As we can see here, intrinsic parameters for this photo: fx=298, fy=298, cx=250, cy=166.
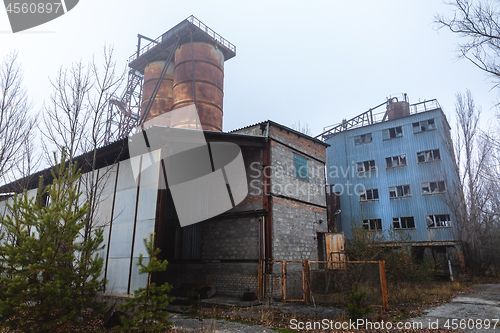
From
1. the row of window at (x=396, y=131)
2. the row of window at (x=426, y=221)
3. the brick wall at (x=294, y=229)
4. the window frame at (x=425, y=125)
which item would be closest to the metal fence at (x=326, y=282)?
the brick wall at (x=294, y=229)

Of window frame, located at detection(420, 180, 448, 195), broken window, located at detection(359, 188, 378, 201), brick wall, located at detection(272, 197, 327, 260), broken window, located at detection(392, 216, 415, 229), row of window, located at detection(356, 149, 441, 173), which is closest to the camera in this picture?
brick wall, located at detection(272, 197, 327, 260)

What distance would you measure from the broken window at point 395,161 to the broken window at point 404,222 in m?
4.17

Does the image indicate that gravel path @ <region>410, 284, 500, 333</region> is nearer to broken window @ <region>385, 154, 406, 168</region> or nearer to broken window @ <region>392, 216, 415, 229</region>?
broken window @ <region>392, 216, 415, 229</region>

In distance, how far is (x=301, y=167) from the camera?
14.4 metres

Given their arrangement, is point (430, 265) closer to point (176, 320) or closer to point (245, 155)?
point (245, 155)

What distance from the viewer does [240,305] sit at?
9.53 meters

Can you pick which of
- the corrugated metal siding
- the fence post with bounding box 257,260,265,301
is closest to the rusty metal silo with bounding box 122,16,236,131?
the fence post with bounding box 257,260,265,301

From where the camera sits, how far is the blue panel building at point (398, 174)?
20.9 meters

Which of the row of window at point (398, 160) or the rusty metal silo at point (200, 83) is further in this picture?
the row of window at point (398, 160)

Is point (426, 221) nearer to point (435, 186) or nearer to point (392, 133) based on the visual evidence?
point (435, 186)

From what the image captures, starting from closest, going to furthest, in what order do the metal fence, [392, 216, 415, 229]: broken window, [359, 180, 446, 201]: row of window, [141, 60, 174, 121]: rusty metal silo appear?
the metal fence → [141, 60, 174, 121]: rusty metal silo → [359, 180, 446, 201]: row of window → [392, 216, 415, 229]: broken window

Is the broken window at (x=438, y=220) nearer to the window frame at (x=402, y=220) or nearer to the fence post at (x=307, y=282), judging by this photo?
the window frame at (x=402, y=220)

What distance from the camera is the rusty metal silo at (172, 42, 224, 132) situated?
18500 millimetres

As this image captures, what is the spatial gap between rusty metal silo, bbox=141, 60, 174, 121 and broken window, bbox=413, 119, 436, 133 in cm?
1860
